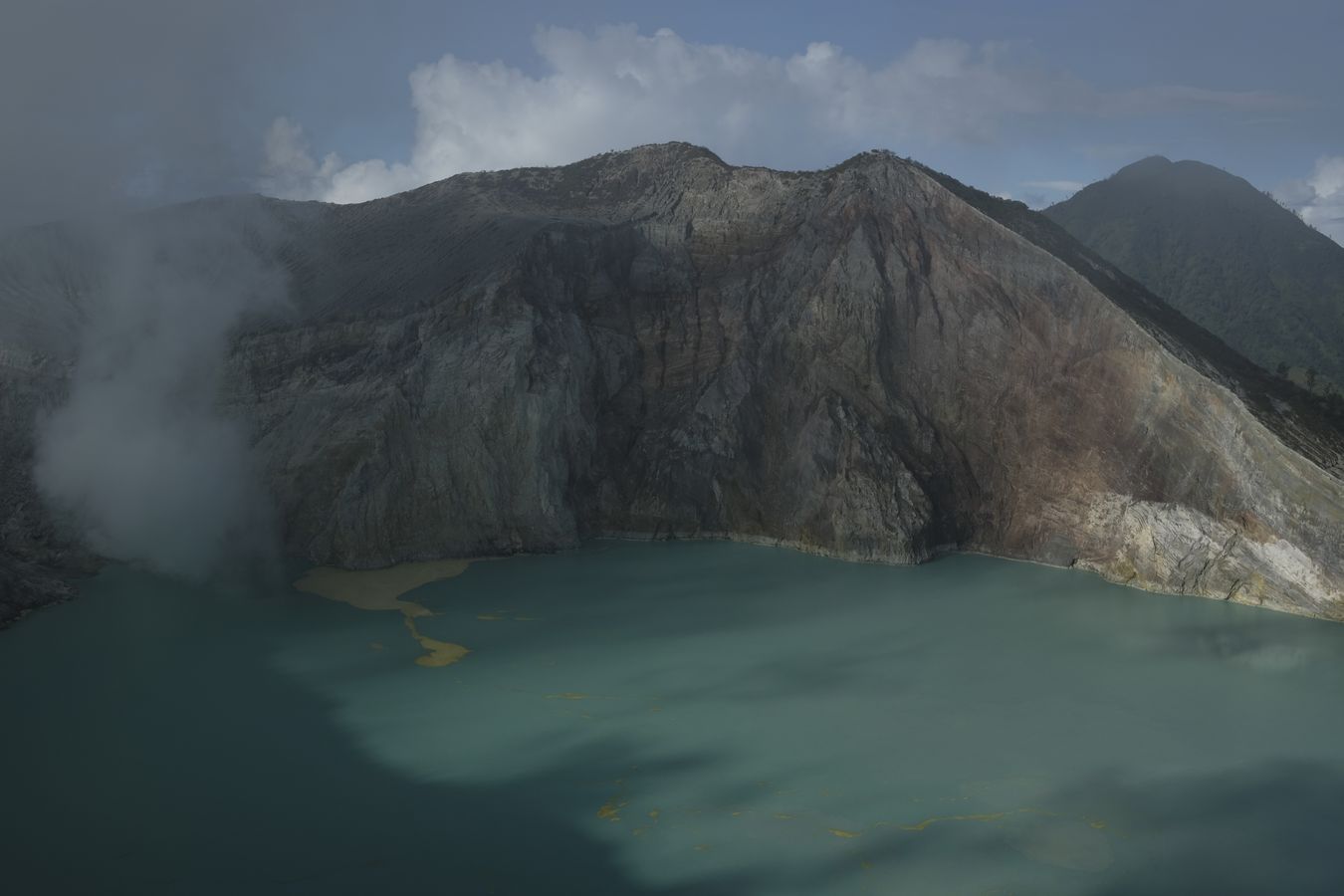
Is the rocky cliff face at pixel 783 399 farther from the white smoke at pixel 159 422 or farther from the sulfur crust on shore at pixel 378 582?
the white smoke at pixel 159 422

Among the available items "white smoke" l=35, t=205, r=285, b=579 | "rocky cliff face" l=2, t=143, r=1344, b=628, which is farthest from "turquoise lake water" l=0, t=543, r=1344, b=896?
"rocky cliff face" l=2, t=143, r=1344, b=628

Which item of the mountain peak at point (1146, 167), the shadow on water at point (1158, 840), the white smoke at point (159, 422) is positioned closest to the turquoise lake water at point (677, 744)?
the shadow on water at point (1158, 840)

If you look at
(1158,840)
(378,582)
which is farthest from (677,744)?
(378,582)

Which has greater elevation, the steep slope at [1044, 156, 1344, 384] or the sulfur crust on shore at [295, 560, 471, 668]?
the steep slope at [1044, 156, 1344, 384]

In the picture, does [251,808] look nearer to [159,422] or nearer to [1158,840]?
[1158,840]

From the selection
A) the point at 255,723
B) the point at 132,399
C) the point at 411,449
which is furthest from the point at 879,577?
the point at 132,399

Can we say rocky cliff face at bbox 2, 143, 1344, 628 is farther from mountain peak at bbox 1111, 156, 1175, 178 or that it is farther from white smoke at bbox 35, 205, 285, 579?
mountain peak at bbox 1111, 156, 1175, 178
